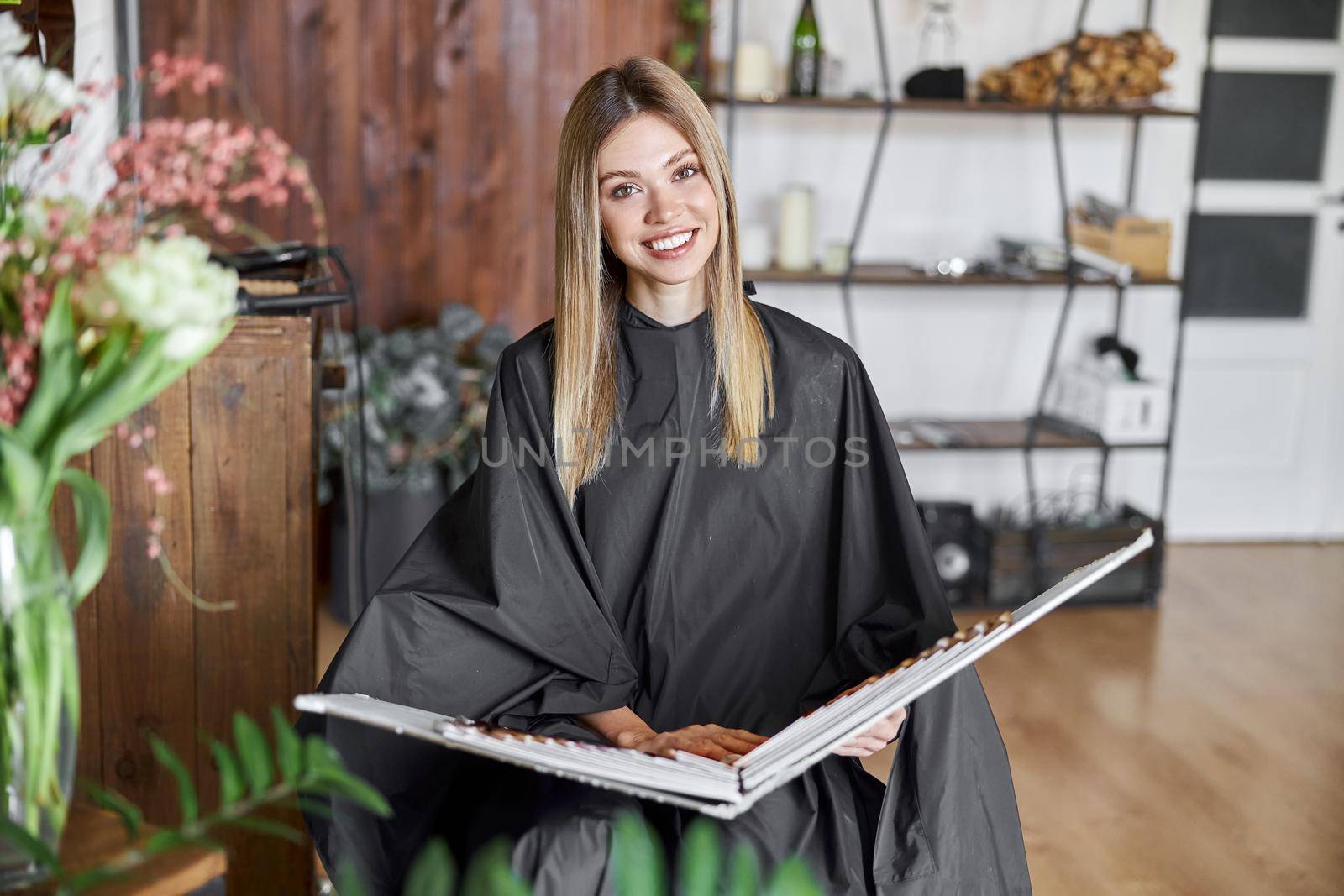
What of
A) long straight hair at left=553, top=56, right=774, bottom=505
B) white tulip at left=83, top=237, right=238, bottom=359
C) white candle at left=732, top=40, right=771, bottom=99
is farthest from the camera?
white candle at left=732, top=40, right=771, bottom=99

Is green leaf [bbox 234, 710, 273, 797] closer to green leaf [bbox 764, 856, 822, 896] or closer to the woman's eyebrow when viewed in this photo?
green leaf [bbox 764, 856, 822, 896]

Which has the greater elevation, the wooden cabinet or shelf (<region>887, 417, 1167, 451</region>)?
the wooden cabinet

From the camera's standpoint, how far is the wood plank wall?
361cm

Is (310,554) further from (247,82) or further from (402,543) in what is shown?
(247,82)

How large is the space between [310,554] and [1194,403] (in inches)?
129

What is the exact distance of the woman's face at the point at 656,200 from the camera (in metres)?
1.78

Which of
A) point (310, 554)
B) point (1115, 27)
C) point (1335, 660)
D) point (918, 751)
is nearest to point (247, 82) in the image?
point (310, 554)

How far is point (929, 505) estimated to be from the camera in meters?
3.91

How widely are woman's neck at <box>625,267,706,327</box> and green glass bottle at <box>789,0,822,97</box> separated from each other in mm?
1929

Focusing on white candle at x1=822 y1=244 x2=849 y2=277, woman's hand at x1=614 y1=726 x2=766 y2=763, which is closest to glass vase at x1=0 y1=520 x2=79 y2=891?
woman's hand at x1=614 y1=726 x2=766 y2=763

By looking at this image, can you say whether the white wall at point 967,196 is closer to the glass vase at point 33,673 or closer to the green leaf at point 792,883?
the glass vase at point 33,673

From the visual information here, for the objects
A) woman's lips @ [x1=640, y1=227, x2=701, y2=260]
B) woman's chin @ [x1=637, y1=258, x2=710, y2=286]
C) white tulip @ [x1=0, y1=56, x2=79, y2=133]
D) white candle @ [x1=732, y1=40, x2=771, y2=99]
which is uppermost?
white candle @ [x1=732, y1=40, x2=771, y2=99]

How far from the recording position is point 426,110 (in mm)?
3713

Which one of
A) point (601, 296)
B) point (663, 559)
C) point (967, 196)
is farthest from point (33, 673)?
point (967, 196)
